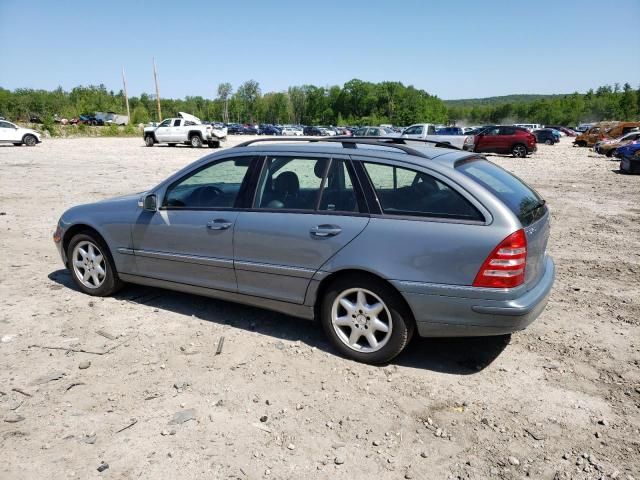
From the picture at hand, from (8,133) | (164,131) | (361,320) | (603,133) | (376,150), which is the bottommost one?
(361,320)

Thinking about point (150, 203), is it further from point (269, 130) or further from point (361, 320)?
→ point (269, 130)

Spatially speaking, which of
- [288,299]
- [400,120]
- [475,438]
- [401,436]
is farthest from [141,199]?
[400,120]

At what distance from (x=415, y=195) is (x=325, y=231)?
71cm

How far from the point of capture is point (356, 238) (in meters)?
3.54

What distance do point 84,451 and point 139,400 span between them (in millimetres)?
530

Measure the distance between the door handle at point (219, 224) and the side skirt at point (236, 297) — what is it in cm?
56

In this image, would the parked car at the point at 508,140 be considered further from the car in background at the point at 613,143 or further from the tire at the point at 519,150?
the car in background at the point at 613,143

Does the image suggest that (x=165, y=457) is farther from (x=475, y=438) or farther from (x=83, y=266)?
(x=83, y=266)

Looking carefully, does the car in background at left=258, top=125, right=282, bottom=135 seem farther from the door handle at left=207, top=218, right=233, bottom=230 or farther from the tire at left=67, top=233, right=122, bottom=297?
the door handle at left=207, top=218, right=233, bottom=230

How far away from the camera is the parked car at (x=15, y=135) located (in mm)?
28130

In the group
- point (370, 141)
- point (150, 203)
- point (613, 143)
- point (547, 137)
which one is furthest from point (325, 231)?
point (547, 137)

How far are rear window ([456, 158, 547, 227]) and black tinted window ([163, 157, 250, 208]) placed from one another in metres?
1.86

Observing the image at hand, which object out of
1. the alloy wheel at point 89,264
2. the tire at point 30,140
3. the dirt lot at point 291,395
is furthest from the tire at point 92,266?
the tire at point 30,140

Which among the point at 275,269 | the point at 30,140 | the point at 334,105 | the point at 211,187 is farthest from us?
the point at 334,105
